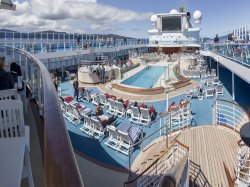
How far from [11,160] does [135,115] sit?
6.27 m

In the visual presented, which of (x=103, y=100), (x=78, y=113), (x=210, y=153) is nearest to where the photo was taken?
(x=210, y=153)

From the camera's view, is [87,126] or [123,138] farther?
[87,126]

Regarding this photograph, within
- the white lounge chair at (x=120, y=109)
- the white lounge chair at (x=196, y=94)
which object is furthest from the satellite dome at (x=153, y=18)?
the white lounge chair at (x=120, y=109)

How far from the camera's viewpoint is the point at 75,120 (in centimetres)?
734

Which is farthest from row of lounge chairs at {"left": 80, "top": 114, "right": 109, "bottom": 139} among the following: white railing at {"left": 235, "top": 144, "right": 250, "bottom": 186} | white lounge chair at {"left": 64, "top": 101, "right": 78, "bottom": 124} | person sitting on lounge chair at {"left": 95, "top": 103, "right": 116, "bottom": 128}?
white railing at {"left": 235, "top": 144, "right": 250, "bottom": 186}

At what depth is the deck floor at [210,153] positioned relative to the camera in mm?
4033

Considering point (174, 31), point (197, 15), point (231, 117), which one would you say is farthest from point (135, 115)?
point (197, 15)

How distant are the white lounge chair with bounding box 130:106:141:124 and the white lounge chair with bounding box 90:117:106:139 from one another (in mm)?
1168

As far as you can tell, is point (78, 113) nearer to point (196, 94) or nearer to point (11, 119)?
point (196, 94)

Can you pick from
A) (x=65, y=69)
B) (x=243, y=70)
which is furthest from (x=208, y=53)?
(x=243, y=70)

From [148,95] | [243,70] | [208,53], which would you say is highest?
[208,53]

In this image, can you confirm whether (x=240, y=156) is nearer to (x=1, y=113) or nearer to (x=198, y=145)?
(x=198, y=145)

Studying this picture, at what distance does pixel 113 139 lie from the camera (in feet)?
19.4

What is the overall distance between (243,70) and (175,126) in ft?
6.61
